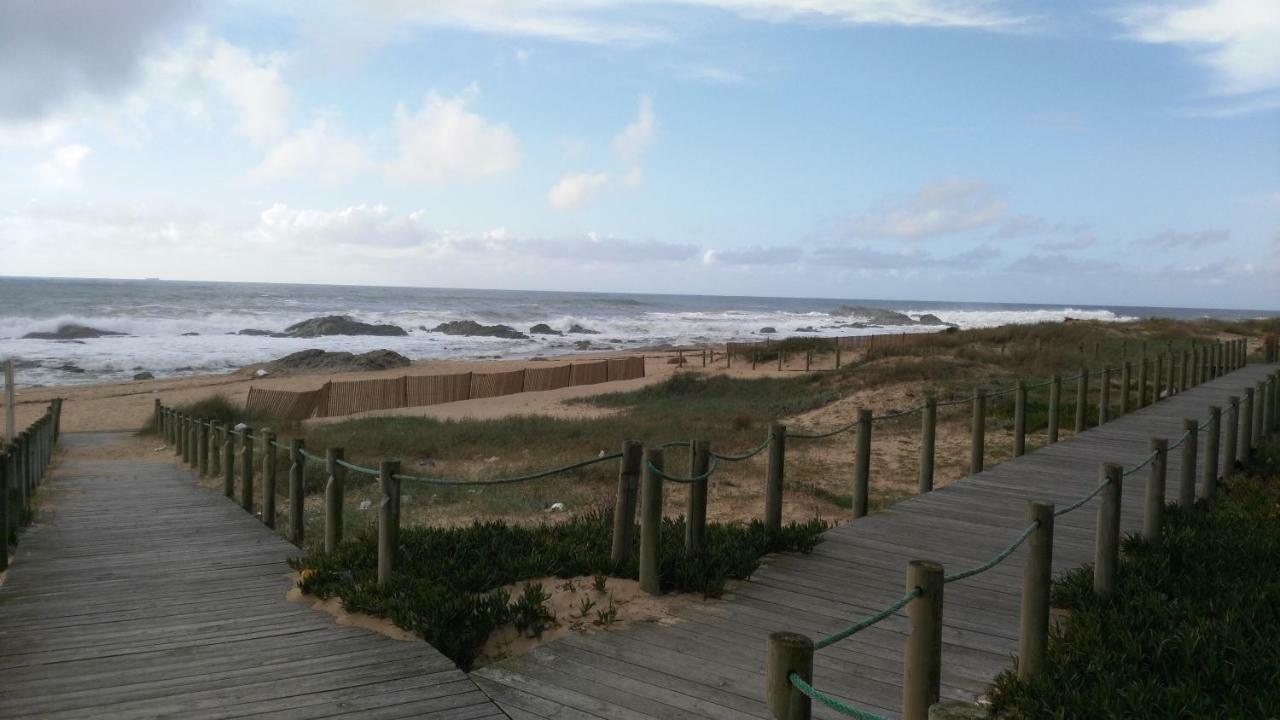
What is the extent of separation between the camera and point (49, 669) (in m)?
4.68

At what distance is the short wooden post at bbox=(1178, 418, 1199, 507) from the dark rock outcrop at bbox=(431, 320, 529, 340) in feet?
202

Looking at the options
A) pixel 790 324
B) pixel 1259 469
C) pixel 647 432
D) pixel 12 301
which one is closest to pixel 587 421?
pixel 647 432

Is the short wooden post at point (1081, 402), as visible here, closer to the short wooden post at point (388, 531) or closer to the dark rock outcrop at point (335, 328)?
the short wooden post at point (388, 531)

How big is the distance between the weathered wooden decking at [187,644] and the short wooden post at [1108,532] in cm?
373

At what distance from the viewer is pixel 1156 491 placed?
6508 mm

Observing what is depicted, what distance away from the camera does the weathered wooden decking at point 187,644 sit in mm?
4184

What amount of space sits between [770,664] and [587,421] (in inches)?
664

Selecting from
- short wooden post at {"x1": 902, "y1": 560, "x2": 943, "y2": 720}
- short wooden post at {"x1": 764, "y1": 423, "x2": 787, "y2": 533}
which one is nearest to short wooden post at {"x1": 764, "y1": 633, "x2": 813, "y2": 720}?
short wooden post at {"x1": 902, "y1": 560, "x2": 943, "y2": 720}

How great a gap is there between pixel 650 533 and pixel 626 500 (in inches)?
14.8

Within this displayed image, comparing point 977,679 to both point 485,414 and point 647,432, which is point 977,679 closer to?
point 647,432

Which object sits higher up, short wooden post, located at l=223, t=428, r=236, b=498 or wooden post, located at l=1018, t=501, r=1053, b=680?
wooden post, located at l=1018, t=501, r=1053, b=680

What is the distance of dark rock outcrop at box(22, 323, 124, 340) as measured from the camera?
55031 millimetres

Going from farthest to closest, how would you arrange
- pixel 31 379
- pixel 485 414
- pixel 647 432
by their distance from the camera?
pixel 31 379, pixel 485 414, pixel 647 432

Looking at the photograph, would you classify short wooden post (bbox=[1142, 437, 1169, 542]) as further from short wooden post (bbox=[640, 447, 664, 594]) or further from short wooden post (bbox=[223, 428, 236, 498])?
short wooden post (bbox=[223, 428, 236, 498])
